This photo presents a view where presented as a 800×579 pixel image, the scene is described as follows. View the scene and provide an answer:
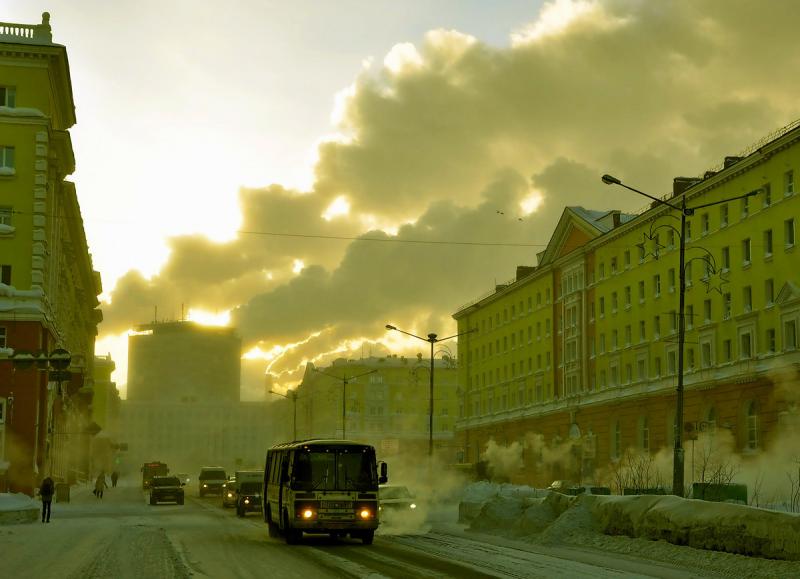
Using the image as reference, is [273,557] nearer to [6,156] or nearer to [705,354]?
[6,156]

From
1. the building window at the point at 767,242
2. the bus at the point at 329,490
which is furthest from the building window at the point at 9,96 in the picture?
the building window at the point at 767,242

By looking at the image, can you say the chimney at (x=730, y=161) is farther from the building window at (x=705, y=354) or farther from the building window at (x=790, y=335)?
the building window at (x=790, y=335)

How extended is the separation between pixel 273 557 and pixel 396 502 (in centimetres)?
1545

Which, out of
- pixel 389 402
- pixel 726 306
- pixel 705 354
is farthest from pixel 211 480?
pixel 389 402

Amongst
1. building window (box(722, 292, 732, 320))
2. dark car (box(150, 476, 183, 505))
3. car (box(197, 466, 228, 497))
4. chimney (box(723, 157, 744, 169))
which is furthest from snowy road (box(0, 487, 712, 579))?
car (box(197, 466, 228, 497))

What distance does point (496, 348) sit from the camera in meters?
114

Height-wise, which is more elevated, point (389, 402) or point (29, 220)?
point (29, 220)

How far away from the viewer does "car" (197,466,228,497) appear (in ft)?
269

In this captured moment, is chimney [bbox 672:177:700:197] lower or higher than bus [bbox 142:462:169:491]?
higher

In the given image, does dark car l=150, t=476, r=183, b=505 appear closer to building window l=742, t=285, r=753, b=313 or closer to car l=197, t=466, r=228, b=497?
car l=197, t=466, r=228, b=497

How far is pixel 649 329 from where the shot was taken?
7569 centimetres

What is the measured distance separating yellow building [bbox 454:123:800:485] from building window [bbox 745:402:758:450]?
10 centimetres

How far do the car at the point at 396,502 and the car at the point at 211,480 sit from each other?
43584mm

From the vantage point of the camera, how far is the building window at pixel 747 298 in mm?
61781
